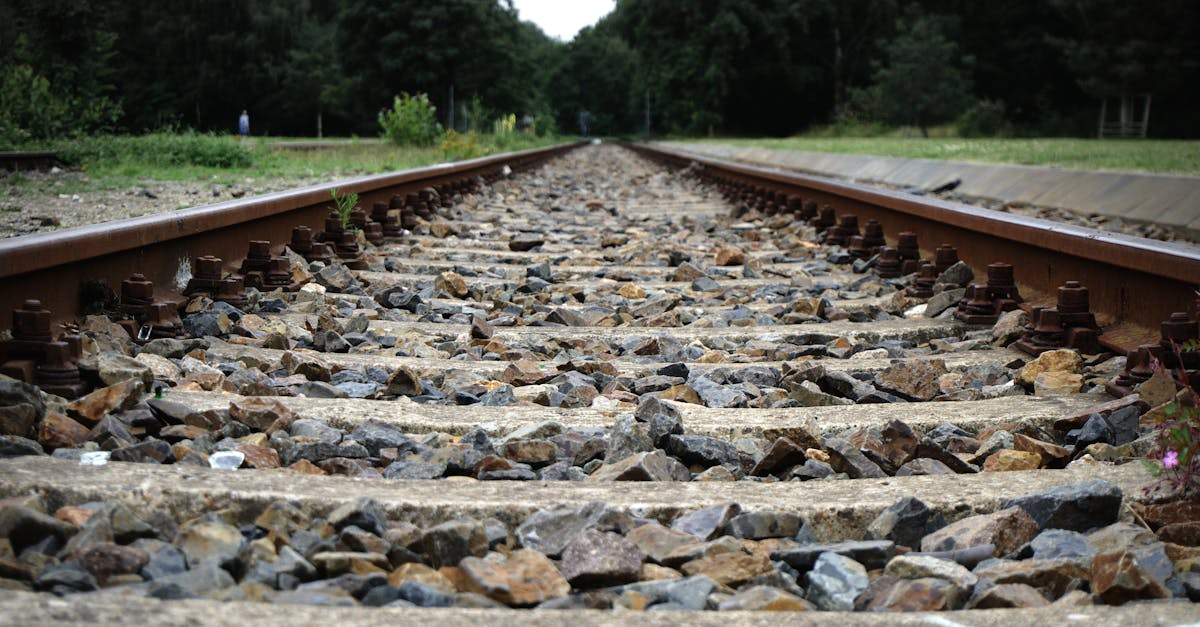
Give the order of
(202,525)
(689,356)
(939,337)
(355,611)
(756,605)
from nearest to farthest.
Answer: (355,611)
(756,605)
(202,525)
(689,356)
(939,337)

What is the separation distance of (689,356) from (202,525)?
6.90ft

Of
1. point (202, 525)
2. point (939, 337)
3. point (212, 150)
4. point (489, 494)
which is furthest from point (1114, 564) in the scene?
point (212, 150)

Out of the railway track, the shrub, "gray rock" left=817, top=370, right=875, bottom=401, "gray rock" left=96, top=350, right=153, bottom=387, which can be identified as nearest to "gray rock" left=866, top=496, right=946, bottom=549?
the railway track

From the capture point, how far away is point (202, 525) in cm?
181

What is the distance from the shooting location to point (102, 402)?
2496 mm

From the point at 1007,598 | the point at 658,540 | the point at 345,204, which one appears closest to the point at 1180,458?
the point at 1007,598

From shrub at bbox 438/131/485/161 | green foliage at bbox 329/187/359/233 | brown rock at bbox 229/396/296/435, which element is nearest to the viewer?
brown rock at bbox 229/396/296/435

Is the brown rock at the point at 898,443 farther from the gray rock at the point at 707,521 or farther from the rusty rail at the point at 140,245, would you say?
the rusty rail at the point at 140,245

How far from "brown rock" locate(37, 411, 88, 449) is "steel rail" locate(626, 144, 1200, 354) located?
273 centimetres

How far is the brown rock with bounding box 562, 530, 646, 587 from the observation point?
1.75 meters

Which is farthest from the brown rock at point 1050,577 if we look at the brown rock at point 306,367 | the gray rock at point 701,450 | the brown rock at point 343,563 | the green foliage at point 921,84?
the green foliage at point 921,84

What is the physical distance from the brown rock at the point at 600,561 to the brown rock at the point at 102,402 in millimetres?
1249

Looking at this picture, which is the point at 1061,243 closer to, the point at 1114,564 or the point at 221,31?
the point at 1114,564

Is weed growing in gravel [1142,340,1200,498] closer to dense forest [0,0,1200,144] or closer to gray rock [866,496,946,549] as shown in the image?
gray rock [866,496,946,549]
